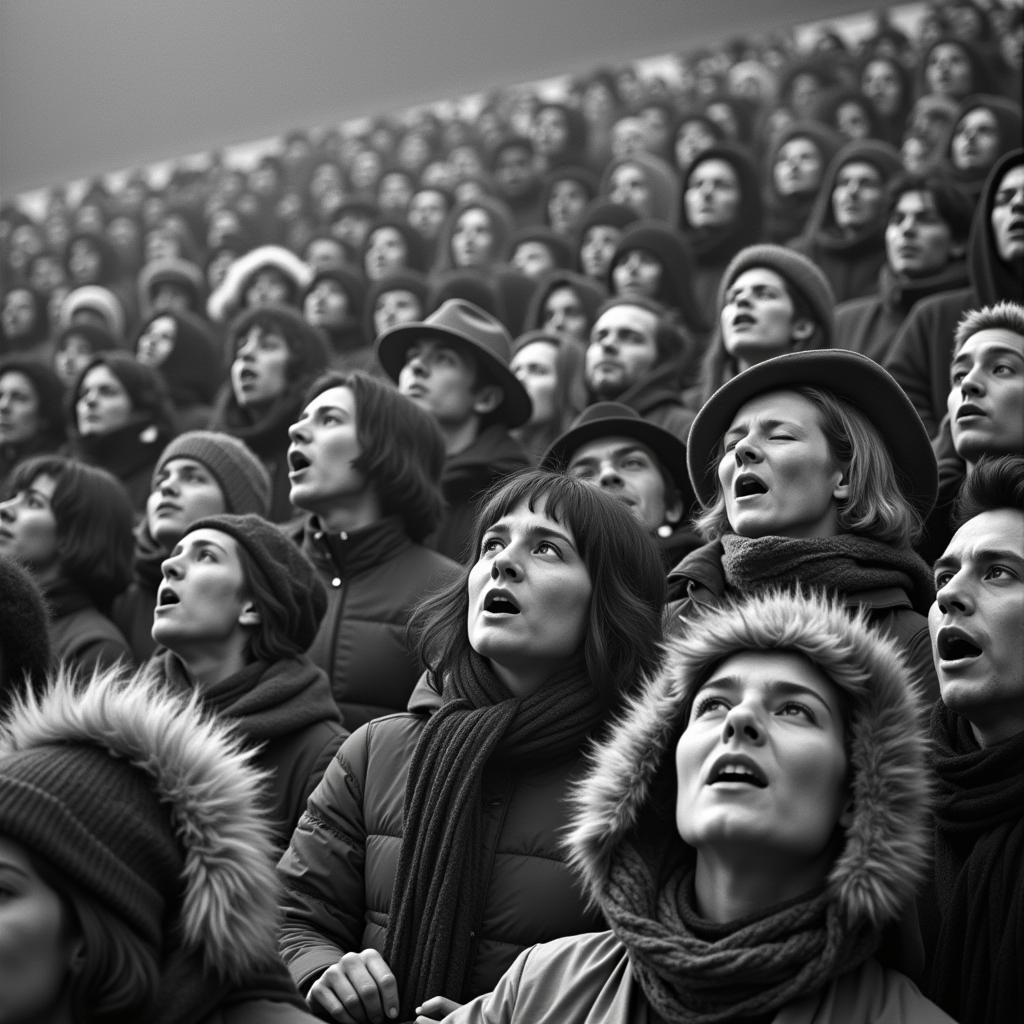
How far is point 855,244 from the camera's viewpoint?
9.31 meters

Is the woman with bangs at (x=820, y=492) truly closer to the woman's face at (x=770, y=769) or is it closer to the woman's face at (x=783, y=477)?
the woman's face at (x=783, y=477)

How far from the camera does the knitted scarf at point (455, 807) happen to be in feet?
11.7

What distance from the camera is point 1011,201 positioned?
7.24 m

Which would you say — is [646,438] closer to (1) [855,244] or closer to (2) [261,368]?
(2) [261,368]

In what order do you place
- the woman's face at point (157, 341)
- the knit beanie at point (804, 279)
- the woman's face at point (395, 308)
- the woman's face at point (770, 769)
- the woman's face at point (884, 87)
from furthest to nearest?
the woman's face at point (884, 87) → the woman's face at point (157, 341) → the woman's face at point (395, 308) → the knit beanie at point (804, 279) → the woman's face at point (770, 769)

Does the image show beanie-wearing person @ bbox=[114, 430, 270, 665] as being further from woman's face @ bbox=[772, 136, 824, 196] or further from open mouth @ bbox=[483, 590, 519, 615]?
woman's face @ bbox=[772, 136, 824, 196]

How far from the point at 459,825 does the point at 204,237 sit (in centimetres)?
1323

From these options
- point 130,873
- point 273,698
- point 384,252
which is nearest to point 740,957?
point 130,873

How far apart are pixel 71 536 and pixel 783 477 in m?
3.28

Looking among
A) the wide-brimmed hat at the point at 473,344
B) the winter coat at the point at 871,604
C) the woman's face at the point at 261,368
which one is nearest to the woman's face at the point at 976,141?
the wide-brimmed hat at the point at 473,344

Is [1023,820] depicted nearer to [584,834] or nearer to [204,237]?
[584,834]

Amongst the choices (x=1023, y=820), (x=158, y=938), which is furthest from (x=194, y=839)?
(x=1023, y=820)

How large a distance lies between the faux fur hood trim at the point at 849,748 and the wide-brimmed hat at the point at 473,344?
373 centimetres

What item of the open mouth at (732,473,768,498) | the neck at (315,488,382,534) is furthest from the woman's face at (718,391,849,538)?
the neck at (315,488,382,534)
